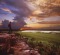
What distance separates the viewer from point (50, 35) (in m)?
2.18

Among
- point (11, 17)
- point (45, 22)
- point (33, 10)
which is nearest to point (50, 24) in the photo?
point (45, 22)

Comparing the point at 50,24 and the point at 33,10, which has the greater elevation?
the point at 33,10

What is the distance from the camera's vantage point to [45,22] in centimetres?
Answer: 223

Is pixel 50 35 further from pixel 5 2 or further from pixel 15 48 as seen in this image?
pixel 5 2

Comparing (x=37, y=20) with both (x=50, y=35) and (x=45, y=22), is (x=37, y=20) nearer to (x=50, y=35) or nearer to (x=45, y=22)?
(x=45, y=22)

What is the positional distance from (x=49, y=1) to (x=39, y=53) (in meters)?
0.65

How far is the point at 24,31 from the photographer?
221cm

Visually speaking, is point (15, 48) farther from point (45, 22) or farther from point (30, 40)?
point (45, 22)

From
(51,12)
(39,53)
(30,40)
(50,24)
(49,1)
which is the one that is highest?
(49,1)

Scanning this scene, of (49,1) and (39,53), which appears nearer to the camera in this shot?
(39,53)

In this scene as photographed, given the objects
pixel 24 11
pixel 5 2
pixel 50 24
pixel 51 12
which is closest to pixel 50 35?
pixel 50 24

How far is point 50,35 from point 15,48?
0.45 metres

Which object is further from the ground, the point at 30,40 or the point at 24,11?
the point at 24,11

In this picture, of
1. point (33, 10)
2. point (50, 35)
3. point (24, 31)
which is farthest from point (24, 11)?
point (50, 35)
